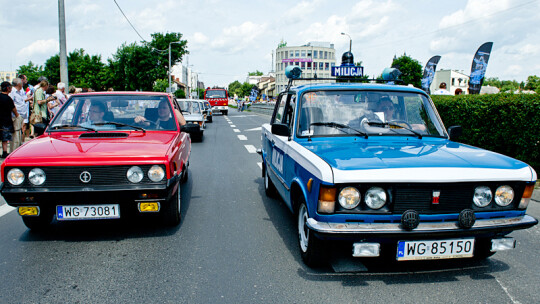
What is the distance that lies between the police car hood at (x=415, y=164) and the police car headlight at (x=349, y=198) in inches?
4.7

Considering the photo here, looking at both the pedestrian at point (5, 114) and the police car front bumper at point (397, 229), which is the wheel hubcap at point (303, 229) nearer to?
the police car front bumper at point (397, 229)

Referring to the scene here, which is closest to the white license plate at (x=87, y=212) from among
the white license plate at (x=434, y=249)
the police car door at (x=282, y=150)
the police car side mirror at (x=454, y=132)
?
the police car door at (x=282, y=150)

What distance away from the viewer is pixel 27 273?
3602mm

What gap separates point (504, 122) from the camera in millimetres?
8258

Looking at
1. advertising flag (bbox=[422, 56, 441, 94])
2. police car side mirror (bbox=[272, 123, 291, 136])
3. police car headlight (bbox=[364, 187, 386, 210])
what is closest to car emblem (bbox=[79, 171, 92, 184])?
police car side mirror (bbox=[272, 123, 291, 136])

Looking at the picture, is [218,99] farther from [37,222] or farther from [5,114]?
[37,222]

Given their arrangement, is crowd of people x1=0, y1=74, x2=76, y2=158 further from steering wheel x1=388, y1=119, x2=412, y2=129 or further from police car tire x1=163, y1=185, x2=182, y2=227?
steering wheel x1=388, y1=119, x2=412, y2=129

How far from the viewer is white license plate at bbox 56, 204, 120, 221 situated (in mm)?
4156

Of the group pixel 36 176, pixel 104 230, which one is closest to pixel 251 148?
pixel 104 230

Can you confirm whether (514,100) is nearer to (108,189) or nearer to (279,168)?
(279,168)

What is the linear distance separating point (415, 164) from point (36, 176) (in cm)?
353

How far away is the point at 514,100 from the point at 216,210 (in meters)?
6.14

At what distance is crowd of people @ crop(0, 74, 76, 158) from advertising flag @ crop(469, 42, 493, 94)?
13.1 meters

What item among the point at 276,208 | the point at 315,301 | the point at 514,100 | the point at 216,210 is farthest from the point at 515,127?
the point at 315,301
